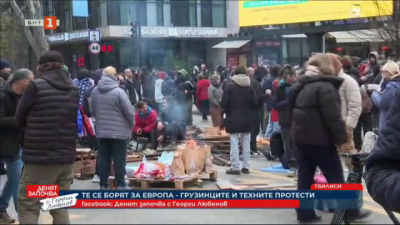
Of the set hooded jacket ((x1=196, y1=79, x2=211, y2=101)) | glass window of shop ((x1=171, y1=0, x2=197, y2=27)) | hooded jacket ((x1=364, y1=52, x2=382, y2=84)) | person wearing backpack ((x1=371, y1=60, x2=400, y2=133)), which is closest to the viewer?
person wearing backpack ((x1=371, y1=60, x2=400, y2=133))

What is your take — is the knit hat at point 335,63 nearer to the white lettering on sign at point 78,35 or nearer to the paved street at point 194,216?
the paved street at point 194,216

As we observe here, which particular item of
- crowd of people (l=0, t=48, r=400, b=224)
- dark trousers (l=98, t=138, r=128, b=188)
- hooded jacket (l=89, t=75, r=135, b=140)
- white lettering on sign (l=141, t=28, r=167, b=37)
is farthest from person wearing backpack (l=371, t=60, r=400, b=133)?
white lettering on sign (l=141, t=28, r=167, b=37)

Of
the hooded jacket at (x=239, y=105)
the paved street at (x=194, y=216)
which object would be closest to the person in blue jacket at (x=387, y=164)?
the paved street at (x=194, y=216)

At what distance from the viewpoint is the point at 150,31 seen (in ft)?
134

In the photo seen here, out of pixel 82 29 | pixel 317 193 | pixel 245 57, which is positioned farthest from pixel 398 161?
pixel 82 29

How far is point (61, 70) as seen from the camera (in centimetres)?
511

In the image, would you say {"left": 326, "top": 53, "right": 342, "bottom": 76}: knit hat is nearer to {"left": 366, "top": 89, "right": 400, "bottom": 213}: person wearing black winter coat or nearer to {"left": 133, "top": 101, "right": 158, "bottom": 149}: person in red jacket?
{"left": 366, "top": 89, "right": 400, "bottom": 213}: person wearing black winter coat

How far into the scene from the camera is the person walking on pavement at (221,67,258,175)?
8.82m

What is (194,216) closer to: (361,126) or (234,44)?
(361,126)

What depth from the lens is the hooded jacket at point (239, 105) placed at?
8.81 m

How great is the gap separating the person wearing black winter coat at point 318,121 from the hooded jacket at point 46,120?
2.20 m

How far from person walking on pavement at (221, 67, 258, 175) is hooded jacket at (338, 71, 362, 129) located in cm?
229

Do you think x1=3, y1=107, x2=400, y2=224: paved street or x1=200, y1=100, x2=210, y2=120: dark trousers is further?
x1=200, y1=100, x2=210, y2=120: dark trousers

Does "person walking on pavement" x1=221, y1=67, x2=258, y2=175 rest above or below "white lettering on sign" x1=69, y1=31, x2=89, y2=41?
below
